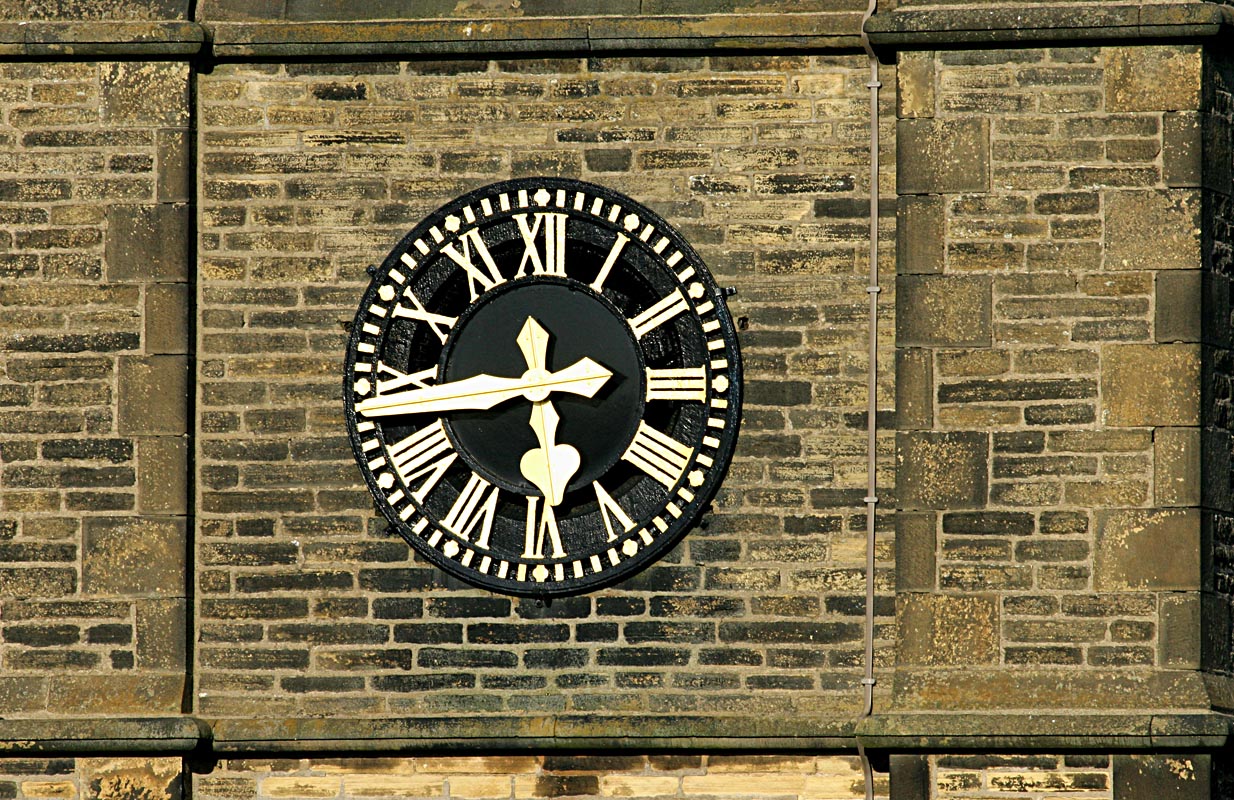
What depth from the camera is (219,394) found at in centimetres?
1201

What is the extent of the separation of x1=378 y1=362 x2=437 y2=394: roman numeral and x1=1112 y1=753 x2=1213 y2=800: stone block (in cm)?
359

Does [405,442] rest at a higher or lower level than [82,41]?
lower

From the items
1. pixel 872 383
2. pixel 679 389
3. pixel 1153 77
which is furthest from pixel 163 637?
pixel 1153 77

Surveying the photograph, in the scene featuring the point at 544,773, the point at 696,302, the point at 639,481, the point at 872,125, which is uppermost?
the point at 872,125

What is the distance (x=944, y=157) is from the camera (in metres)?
11.7

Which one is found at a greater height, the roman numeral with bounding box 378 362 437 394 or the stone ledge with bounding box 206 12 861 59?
the stone ledge with bounding box 206 12 861 59

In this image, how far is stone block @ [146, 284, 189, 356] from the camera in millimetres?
11938

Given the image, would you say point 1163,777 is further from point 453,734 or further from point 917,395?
point 453,734

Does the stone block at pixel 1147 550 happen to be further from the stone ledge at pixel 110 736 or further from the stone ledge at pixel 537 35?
the stone ledge at pixel 110 736

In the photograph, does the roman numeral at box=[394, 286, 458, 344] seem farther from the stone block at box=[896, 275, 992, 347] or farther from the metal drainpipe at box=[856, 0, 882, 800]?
the stone block at box=[896, 275, 992, 347]

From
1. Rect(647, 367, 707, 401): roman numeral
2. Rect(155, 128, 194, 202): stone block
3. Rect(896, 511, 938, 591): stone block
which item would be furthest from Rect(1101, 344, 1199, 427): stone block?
Rect(155, 128, 194, 202): stone block

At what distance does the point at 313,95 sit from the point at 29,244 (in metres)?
1.52

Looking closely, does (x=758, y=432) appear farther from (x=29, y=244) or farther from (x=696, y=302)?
(x=29, y=244)

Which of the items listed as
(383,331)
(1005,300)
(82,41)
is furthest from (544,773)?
(82,41)
